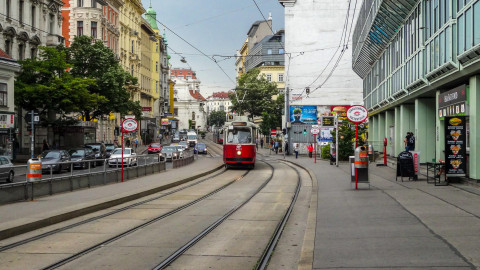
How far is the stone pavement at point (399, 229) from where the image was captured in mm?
7586

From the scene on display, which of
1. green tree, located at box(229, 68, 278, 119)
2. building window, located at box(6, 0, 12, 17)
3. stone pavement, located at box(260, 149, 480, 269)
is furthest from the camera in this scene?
green tree, located at box(229, 68, 278, 119)

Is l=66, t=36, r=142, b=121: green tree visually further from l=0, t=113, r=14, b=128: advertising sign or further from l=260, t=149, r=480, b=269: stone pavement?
l=260, t=149, r=480, b=269: stone pavement

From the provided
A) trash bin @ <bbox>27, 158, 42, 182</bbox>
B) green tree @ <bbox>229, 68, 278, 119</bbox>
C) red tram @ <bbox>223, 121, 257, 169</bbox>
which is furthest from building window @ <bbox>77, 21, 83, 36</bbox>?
trash bin @ <bbox>27, 158, 42, 182</bbox>

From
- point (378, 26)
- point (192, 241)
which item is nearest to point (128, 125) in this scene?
point (192, 241)

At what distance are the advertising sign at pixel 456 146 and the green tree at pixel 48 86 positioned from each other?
3129cm

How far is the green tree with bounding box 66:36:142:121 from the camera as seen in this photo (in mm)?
50938

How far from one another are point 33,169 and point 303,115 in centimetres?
5055

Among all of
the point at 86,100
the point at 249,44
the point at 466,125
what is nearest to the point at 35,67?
the point at 86,100

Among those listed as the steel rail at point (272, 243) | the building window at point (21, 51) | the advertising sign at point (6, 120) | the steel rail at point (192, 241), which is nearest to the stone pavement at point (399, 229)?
the steel rail at point (272, 243)

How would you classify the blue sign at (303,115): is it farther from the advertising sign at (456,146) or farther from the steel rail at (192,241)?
the steel rail at (192,241)

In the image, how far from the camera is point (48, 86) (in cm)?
4269

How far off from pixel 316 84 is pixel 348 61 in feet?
15.9

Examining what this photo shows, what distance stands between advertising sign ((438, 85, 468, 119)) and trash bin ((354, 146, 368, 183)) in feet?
11.7

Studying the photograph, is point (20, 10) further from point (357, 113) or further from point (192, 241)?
point (192, 241)
